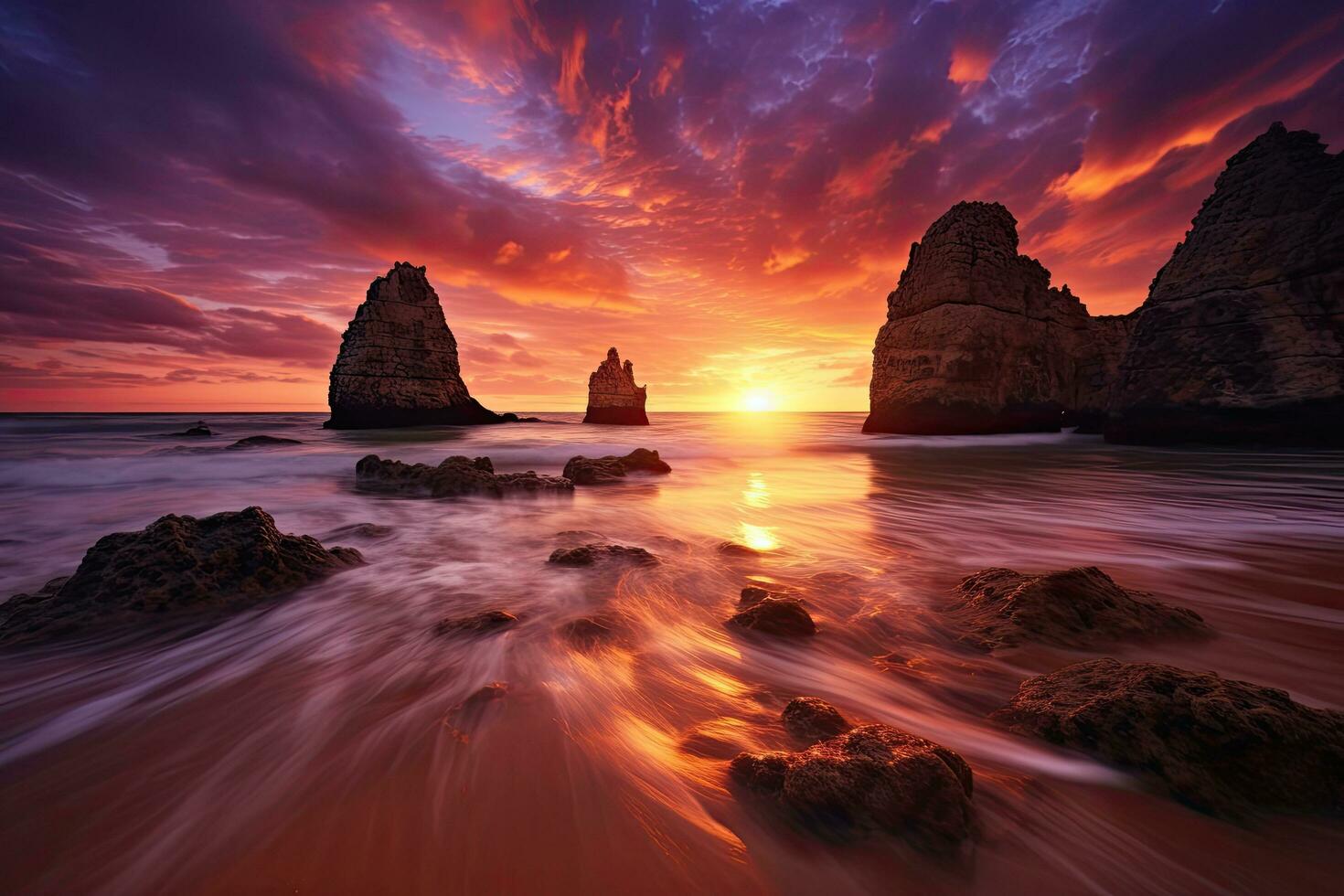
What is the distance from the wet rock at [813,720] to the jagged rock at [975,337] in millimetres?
25363

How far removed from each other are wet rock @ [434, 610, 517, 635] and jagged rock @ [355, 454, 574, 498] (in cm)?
531

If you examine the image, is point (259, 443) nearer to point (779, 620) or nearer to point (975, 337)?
point (779, 620)

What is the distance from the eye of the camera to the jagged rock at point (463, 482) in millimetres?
8242

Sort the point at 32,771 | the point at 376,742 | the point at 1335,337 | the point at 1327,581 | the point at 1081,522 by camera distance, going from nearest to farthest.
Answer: the point at 32,771 < the point at 376,742 < the point at 1327,581 < the point at 1081,522 < the point at 1335,337

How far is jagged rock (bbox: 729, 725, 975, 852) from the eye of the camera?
1355mm

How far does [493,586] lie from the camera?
3.88 m

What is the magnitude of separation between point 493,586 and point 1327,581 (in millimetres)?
6717

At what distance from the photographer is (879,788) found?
1.42 m

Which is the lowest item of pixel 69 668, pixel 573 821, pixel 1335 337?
pixel 69 668

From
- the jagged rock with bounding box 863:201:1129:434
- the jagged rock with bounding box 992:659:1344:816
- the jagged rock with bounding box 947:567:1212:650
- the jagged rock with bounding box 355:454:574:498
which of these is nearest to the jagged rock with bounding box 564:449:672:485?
the jagged rock with bounding box 355:454:574:498

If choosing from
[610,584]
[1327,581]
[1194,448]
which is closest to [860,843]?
[610,584]

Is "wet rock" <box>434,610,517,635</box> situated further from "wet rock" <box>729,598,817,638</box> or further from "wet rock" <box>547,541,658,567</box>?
"wet rock" <box>729,598,817,638</box>

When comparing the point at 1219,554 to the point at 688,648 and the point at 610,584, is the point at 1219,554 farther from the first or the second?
the point at 610,584

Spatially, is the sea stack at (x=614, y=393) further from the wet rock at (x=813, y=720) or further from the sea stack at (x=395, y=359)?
the wet rock at (x=813, y=720)
